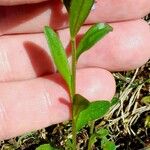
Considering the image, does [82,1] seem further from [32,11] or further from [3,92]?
[3,92]

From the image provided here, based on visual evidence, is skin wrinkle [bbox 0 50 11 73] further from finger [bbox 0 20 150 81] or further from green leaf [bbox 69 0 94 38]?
green leaf [bbox 69 0 94 38]

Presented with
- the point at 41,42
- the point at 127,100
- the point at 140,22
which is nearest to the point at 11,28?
the point at 41,42

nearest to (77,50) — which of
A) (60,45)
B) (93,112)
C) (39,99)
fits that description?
(60,45)

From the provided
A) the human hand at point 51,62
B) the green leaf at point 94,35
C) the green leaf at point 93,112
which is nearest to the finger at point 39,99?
the human hand at point 51,62

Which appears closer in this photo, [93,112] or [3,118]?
[93,112]

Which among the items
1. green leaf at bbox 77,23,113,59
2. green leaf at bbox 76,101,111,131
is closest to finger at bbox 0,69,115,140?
green leaf at bbox 76,101,111,131

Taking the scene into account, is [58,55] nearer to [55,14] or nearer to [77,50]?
[77,50]
